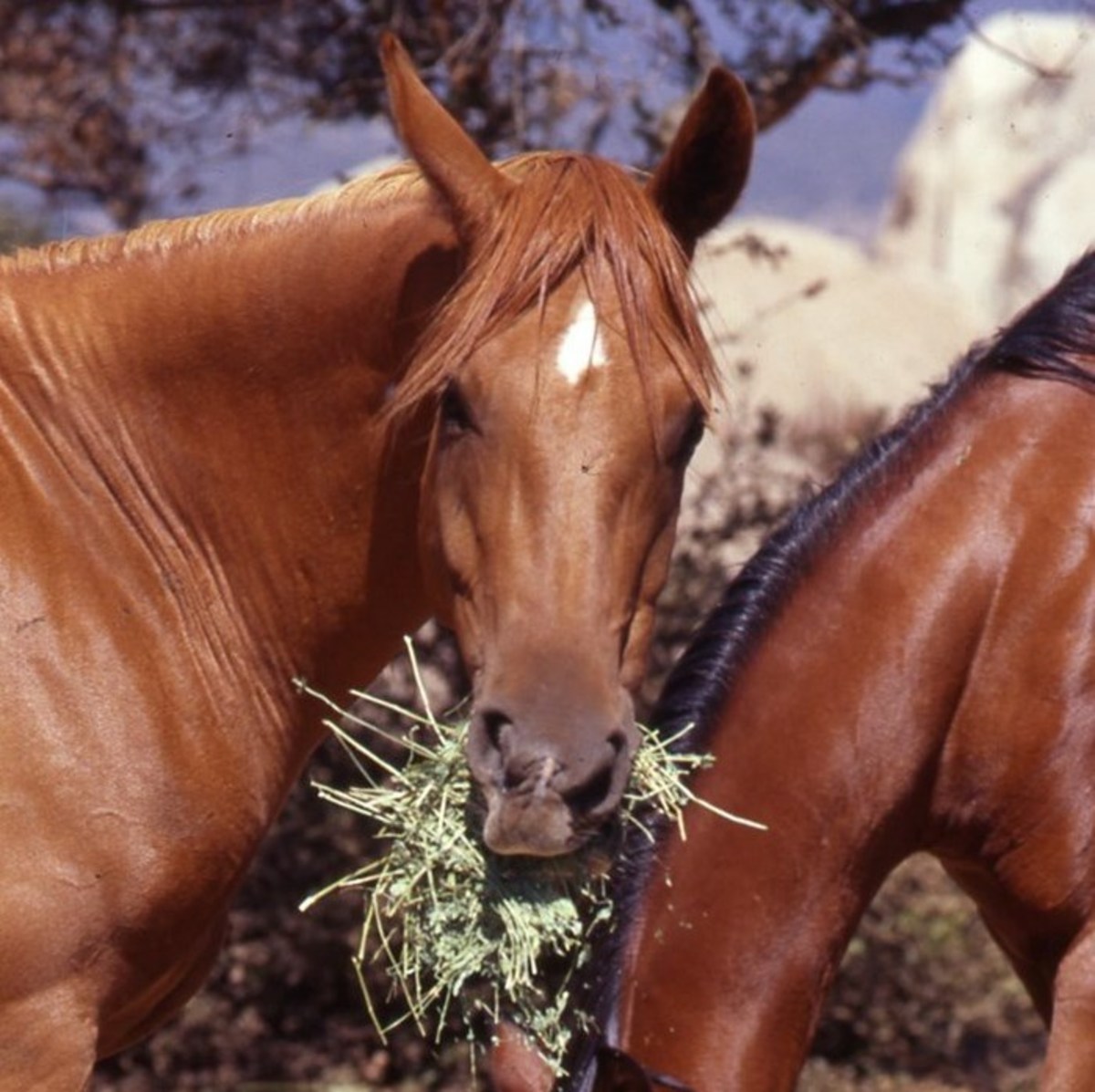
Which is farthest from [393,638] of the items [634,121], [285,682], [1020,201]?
[1020,201]

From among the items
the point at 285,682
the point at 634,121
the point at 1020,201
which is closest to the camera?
the point at 285,682

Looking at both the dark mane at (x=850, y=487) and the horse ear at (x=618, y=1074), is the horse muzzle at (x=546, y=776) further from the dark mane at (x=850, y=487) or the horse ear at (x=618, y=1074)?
the dark mane at (x=850, y=487)

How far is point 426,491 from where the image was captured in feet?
10.1

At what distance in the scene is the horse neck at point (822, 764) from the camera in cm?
344

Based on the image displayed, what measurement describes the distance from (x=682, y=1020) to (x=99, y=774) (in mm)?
1067

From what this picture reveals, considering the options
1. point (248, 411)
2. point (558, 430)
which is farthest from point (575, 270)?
point (248, 411)

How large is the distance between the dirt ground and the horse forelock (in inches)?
118

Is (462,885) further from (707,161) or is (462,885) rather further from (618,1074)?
(707,161)

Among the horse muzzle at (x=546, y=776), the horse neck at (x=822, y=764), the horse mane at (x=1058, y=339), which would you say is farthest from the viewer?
Result: the horse mane at (x=1058, y=339)

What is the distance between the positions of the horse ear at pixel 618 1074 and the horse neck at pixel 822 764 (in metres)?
0.25

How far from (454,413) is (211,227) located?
642mm

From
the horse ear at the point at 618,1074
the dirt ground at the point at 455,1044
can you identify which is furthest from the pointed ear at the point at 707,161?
the dirt ground at the point at 455,1044

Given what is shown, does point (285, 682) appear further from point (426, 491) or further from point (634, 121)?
point (634, 121)

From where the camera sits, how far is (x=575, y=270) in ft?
9.75
